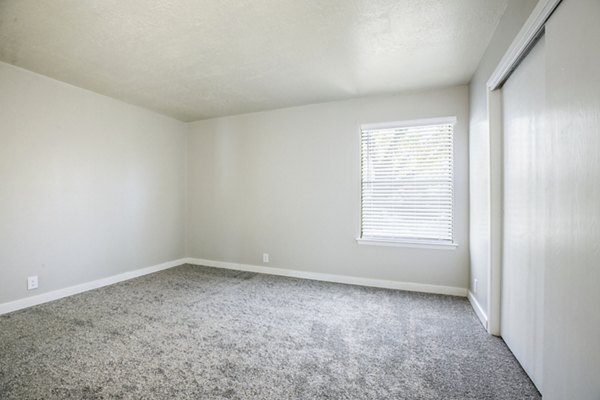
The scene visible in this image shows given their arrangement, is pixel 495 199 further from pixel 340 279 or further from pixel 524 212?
pixel 340 279

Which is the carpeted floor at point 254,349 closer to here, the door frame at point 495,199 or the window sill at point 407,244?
the door frame at point 495,199

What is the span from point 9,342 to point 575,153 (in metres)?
3.82

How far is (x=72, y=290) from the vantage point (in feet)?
11.2

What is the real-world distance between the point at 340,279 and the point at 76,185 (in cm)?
353

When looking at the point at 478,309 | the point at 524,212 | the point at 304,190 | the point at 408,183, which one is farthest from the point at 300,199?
the point at 524,212

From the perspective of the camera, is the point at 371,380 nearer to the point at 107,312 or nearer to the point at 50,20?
the point at 107,312

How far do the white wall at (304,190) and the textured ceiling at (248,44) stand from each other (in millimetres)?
468

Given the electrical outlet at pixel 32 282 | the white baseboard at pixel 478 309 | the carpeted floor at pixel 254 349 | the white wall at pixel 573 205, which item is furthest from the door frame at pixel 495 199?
the electrical outlet at pixel 32 282

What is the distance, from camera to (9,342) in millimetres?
2262

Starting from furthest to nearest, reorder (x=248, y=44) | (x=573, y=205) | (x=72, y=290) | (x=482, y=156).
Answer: (x=72, y=290)
(x=482, y=156)
(x=248, y=44)
(x=573, y=205)

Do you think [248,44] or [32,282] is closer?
[248,44]

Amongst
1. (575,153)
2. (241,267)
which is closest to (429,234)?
(575,153)

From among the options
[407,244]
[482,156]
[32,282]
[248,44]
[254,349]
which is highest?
[248,44]

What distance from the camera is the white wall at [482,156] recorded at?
2.15 meters
